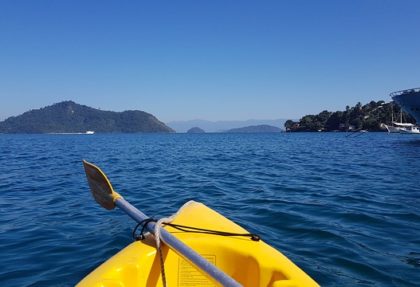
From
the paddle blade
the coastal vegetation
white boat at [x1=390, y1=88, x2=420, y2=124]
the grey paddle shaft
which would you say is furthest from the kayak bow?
the coastal vegetation

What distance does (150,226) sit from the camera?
3979 millimetres

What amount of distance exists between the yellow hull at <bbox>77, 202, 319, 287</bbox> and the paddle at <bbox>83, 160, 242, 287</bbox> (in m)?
0.33

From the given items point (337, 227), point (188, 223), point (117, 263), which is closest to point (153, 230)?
point (117, 263)

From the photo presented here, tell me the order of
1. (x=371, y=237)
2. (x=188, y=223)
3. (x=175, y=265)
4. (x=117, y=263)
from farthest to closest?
(x=371, y=237), (x=188, y=223), (x=175, y=265), (x=117, y=263)

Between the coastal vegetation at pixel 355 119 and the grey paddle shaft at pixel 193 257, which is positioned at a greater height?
the coastal vegetation at pixel 355 119

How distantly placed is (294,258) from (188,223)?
216 centimetres

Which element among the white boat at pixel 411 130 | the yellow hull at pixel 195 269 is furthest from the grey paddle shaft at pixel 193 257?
the white boat at pixel 411 130

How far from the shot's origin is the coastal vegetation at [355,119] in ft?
398

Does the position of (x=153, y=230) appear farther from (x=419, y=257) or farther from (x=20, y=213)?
(x=20, y=213)

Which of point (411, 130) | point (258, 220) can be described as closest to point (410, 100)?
point (411, 130)

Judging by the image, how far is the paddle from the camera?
9.22ft

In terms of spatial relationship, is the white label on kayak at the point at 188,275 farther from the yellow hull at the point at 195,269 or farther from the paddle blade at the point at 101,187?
the paddle blade at the point at 101,187

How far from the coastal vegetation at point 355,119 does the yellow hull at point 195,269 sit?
115980mm

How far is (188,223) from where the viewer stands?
4648 mm
